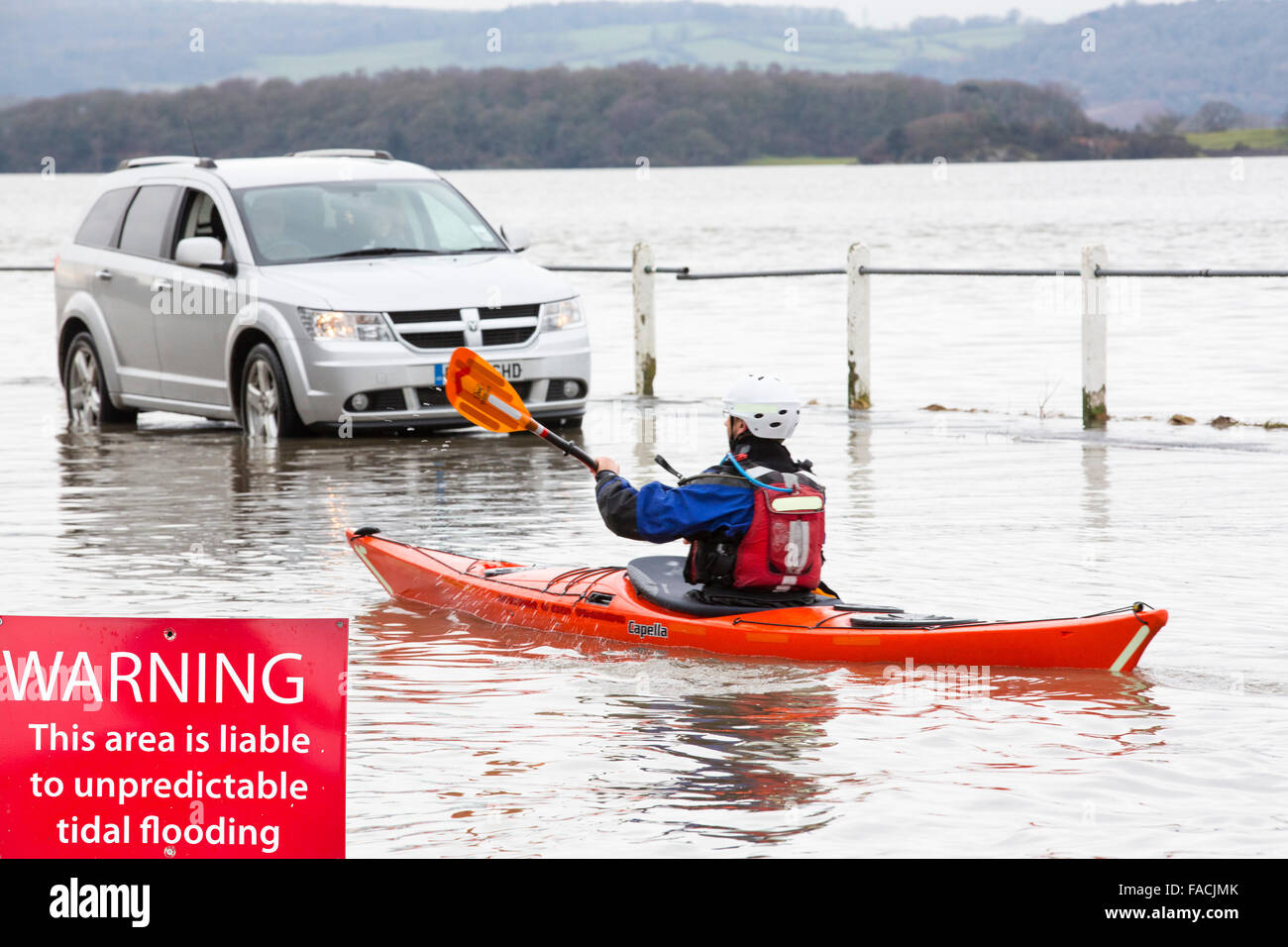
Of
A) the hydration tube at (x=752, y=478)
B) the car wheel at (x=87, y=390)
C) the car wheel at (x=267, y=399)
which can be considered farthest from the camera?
the car wheel at (x=87, y=390)

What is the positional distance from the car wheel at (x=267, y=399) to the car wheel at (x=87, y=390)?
1.96 m

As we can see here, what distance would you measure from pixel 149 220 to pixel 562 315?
3.24m

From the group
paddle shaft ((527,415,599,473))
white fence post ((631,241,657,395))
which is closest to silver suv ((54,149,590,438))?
white fence post ((631,241,657,395))

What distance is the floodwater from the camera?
19.0 ft

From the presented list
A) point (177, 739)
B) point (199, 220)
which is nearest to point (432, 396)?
point (199, 220)

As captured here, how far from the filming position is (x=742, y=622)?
25.4ft

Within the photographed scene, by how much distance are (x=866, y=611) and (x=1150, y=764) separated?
165cm

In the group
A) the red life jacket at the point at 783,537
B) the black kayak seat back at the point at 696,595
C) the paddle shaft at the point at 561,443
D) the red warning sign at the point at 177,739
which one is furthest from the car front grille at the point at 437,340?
the red warning sign at the point at 177,739

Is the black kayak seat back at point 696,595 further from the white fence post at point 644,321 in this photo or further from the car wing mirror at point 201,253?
the white fence post at point 644,321

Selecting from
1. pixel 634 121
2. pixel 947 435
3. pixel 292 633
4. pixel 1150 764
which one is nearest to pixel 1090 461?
pixel 947 435

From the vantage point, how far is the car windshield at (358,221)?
48.1 ft

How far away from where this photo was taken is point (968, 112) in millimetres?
149625
